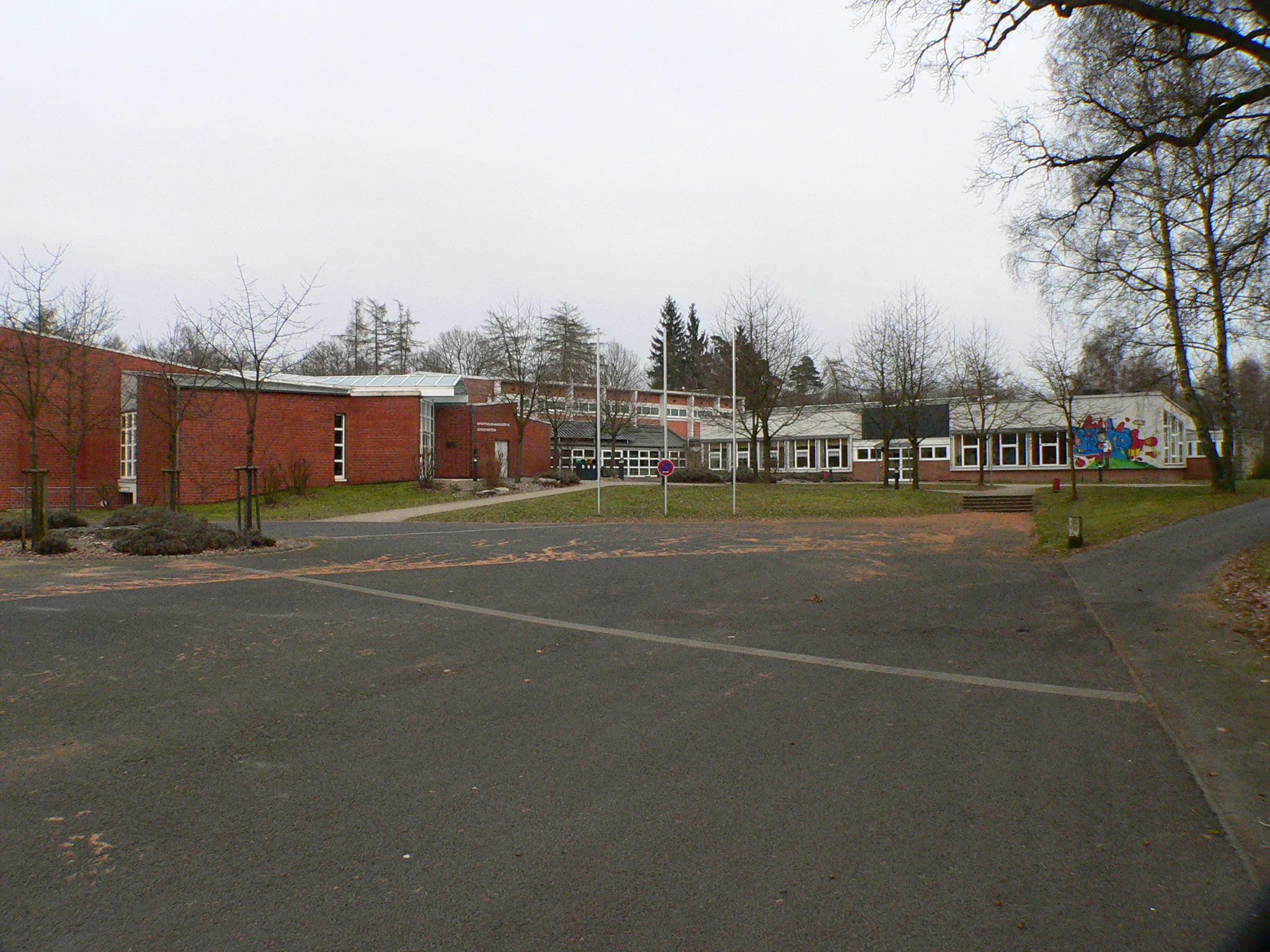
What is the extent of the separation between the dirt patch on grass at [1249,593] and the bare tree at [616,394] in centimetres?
2836

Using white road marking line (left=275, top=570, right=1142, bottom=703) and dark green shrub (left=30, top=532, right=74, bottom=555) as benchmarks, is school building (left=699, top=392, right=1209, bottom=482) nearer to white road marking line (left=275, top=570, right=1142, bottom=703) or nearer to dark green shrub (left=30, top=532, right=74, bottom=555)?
dark green shrub (left=30, top=532, right=74, bottom=555)

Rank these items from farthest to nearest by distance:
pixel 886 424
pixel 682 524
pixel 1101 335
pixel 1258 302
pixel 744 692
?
pixel 886 424, pixel 1101 335, pixel 682 524, pixel 1258 302, pixel 744 692

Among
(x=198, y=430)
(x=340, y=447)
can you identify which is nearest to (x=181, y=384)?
(x=198, y=430)

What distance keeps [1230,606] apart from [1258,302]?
7.88 metres

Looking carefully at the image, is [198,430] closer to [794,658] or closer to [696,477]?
[696,477]

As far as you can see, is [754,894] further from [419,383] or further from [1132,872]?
[419,383]

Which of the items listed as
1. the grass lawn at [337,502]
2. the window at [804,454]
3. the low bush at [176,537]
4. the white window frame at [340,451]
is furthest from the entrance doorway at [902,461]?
the low bush at [176,537]

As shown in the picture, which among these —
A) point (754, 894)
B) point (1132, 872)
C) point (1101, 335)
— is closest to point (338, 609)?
point (754, 894)

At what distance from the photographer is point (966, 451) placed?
4891 cm

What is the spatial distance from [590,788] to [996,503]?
29.6 metres

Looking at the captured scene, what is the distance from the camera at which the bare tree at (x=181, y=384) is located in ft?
79.4

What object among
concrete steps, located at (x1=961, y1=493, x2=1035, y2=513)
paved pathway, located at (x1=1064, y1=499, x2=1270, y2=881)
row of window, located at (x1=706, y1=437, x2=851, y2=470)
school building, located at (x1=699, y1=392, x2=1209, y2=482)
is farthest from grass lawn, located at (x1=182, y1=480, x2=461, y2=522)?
row of window, located at (x1=706, y1=437, x2=851, y2=470)

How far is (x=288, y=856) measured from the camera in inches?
133

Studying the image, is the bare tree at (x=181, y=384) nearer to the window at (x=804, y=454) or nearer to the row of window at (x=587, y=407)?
the row of window at (x=587, y=407)
